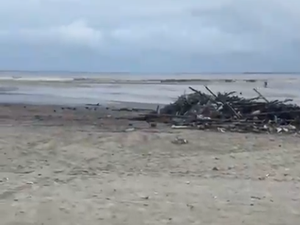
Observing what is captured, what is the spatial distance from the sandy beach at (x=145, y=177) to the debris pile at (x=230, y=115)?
1022mm

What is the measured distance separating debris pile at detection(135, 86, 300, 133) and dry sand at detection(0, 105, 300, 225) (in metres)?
1.17

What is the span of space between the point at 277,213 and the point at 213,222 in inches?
34.9

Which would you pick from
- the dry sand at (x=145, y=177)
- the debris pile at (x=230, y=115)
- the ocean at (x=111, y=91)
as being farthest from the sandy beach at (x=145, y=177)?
the ocean at (x=111, y=91)

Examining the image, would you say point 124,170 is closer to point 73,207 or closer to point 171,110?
point 73,207

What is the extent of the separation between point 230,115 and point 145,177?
7959mm

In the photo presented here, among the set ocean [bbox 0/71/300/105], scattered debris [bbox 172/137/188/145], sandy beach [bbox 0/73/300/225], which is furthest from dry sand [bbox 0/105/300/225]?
ocean [bbox 0/71/300/105]

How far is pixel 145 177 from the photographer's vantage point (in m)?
7.92

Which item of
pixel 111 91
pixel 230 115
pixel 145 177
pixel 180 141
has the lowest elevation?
pixel 145 177

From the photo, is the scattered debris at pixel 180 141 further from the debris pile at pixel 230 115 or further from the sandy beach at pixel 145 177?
the debris pile at pixel 230 115

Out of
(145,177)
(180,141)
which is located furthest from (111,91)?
(145,177)

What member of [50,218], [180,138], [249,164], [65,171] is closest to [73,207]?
[50,218]

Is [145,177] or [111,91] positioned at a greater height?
[111,91]

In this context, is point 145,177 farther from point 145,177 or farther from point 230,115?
point 230,115

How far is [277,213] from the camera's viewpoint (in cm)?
594
